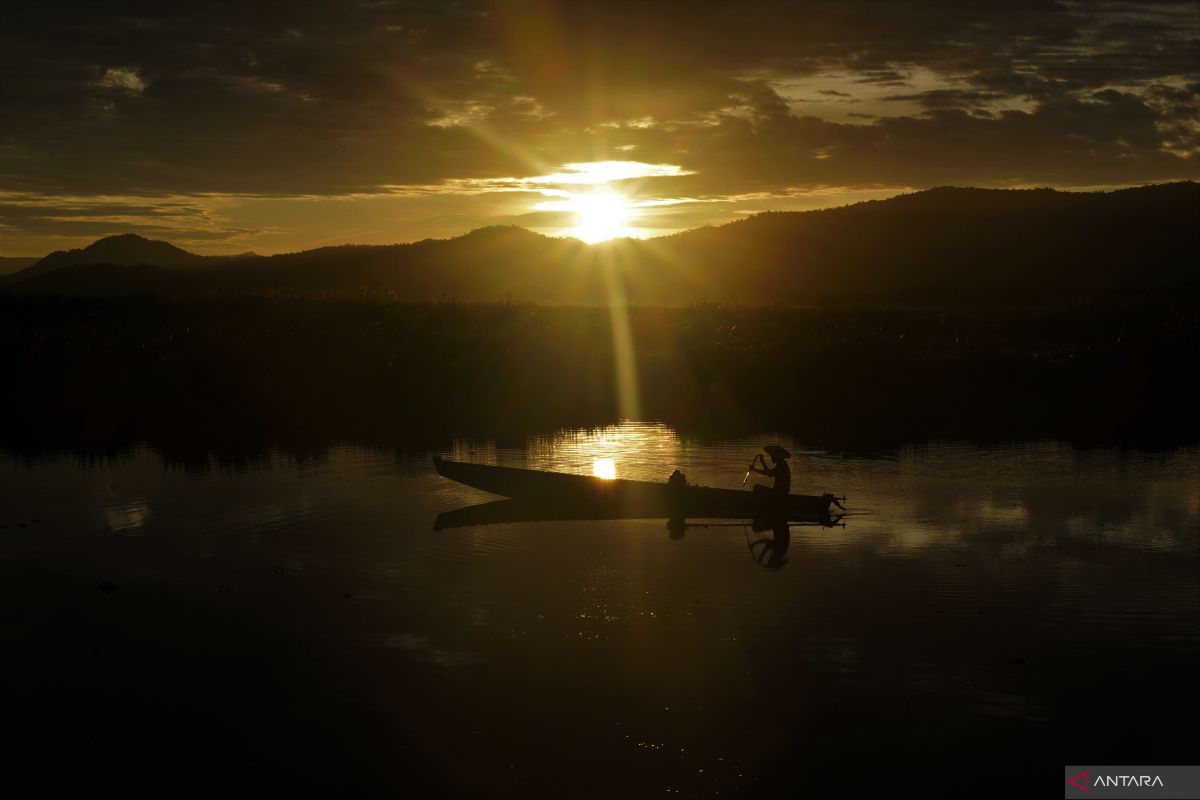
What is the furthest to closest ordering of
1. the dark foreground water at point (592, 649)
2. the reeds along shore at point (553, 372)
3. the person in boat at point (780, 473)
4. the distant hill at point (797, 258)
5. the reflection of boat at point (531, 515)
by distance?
the distant hill at point (797, 258) < the reeds along shore at point (553, 372) < the reflection of boat at point (531, 515) < the person in boat at point (780, 473) < the dark foreground water at point (592, 649)

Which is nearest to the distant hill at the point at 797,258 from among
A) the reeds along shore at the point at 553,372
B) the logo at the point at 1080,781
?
the reeds along shore at the point at 553,372

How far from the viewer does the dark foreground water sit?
1245 cm

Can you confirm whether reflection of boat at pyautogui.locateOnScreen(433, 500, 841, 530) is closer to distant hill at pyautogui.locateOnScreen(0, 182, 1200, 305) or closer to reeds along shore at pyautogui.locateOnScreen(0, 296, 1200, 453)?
reeds along shore at pyautogui.locateOnScreen(0, 296, 1200, 453)

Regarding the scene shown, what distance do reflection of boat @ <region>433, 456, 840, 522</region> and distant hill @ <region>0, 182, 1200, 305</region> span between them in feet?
238

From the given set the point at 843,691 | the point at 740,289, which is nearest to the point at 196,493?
the point at 843,691

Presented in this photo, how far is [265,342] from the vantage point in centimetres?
5591

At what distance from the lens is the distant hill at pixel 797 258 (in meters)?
115

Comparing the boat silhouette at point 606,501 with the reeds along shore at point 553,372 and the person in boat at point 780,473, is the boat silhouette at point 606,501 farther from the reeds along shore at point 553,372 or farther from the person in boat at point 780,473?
the reeds along shore at point 553,372

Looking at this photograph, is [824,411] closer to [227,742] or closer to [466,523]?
[466,523]

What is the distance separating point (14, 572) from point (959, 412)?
35.4 metres

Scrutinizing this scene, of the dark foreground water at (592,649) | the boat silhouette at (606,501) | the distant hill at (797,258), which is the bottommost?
the dark foreground water at (592,649)

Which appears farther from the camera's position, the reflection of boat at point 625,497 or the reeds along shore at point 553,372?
the reeds along shore at point 553,372

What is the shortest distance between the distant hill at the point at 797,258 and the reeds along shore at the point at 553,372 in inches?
1539

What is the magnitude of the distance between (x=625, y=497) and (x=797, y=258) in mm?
112357
